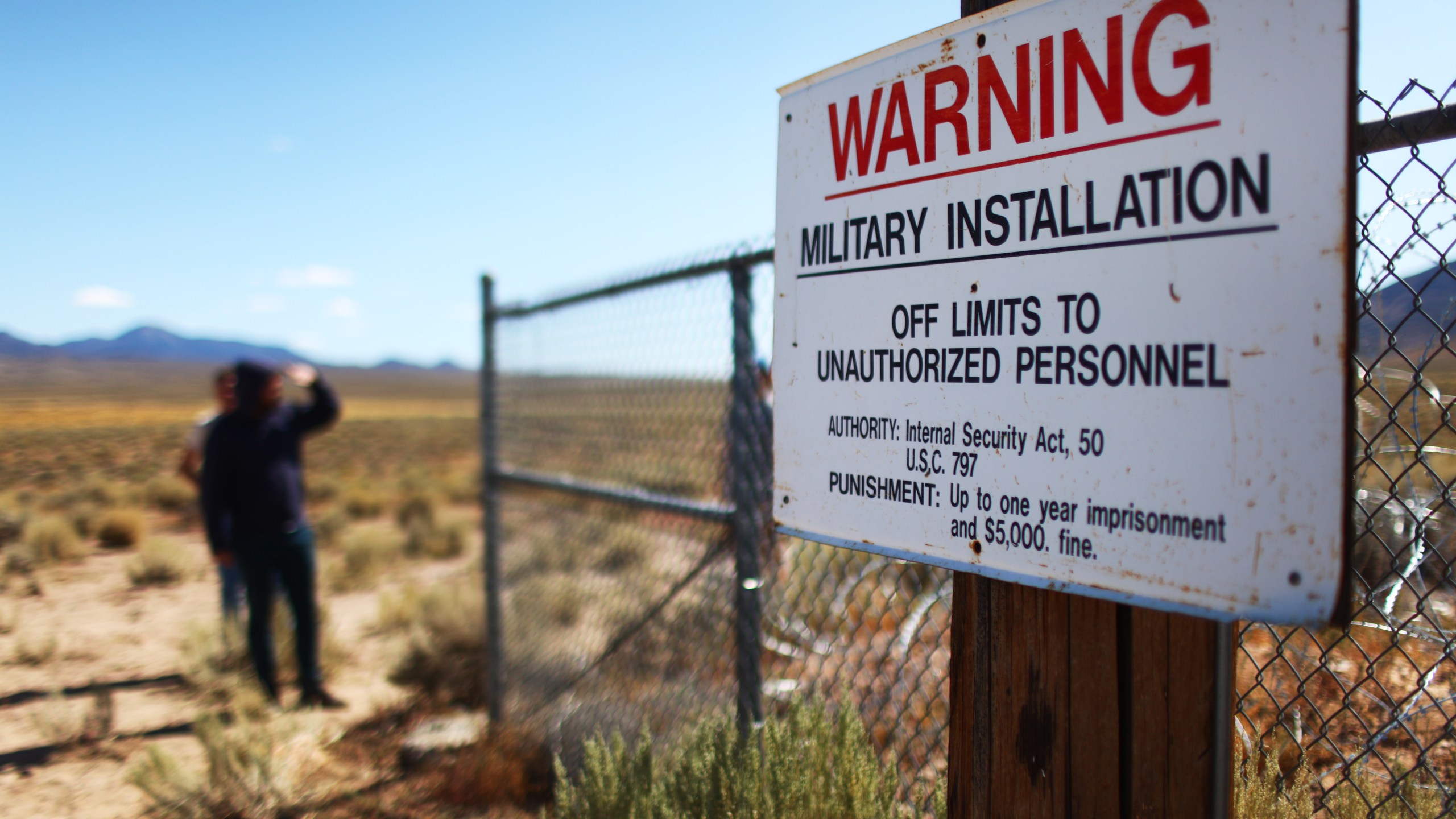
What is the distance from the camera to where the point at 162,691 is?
244 inches

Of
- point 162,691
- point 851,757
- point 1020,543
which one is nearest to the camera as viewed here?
point 1020,543

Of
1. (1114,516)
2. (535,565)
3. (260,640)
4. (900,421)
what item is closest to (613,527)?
(535,565)

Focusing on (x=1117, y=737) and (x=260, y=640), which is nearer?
(x=1117, y=737)

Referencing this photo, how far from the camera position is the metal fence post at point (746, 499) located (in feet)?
8.80

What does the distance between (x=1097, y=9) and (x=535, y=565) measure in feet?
14.6

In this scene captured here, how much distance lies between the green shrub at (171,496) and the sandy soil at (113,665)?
5776 mm

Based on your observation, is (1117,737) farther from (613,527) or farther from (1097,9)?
(613,527)

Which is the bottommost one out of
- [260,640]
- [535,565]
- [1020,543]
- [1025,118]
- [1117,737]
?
[260,640]

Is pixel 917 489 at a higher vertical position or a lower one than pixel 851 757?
higher

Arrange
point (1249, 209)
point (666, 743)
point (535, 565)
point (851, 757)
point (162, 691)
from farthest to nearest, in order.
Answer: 1. point (162, 691)
2. point (535, 565)
3. point (666, 743)
4. point (851, 757)
5. point (1249, 209)

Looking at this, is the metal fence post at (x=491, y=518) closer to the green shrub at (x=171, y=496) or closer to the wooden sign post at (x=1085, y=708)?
the wooden sign post at (x=1085, y=708)

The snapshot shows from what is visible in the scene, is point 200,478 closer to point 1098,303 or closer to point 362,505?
point 1098,303

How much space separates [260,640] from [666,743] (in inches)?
140

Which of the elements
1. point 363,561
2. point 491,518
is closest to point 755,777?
point 491,518
